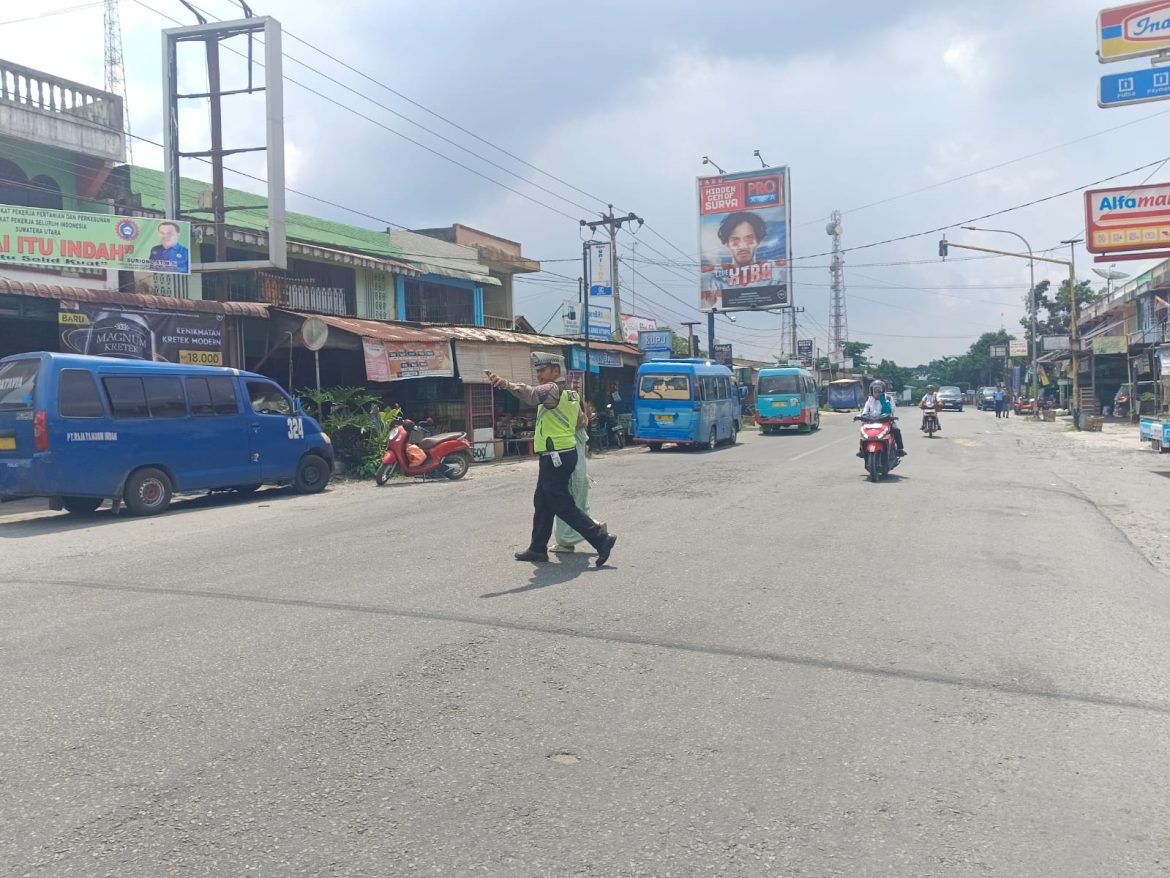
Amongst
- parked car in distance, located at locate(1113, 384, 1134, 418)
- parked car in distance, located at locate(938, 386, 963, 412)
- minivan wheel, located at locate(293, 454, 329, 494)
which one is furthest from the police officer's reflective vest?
parked car in distance, located at locate(938, 386, 963, 412)

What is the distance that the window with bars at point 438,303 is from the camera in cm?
2467

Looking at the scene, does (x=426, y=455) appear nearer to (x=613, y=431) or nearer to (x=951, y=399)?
(x=613, y=431)

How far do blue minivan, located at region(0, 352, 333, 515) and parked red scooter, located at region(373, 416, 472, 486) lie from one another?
2.18 m

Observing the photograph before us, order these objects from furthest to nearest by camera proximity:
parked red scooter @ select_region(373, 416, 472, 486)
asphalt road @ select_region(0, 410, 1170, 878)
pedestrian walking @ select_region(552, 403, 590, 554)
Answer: parked red scooter @ select_region(373, 416, 472, 486)
pedestrian walking @ select_region(552, 403, 590, 554)
asphalt road @ select_region(0, 410, 1170, 878)

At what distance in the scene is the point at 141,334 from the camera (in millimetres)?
15117

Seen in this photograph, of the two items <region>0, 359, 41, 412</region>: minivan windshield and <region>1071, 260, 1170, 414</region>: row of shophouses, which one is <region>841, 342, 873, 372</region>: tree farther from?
<region>0, 359, 41, 412</region>: minivan windshield

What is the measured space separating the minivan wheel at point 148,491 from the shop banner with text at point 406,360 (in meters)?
6.17

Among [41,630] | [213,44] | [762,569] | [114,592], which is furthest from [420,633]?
[213,44]

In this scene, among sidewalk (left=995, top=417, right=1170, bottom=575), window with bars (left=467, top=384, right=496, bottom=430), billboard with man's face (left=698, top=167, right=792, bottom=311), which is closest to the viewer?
sidewalk (left=995, top=417, right=1170, bottom=575)

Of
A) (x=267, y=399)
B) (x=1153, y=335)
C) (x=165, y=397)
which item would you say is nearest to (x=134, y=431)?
Result: (x=165, y=397)

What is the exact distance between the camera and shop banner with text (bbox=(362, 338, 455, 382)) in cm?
1758

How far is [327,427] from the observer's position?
1686cm

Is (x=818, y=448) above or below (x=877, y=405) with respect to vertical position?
below

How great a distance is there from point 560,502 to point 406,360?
38.5 feet
